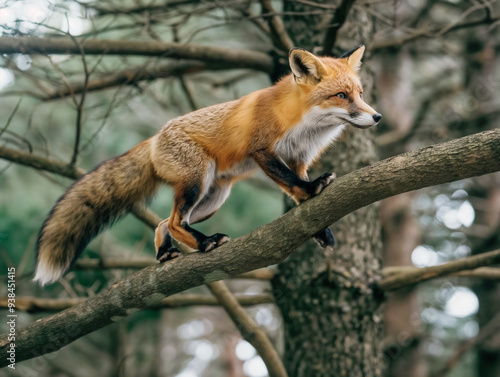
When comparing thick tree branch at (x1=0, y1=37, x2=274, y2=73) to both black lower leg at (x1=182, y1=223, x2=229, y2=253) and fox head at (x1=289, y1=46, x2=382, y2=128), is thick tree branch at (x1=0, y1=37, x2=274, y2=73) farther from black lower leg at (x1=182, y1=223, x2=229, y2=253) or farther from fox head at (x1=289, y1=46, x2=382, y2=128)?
black lower leg at (x1=182, y1=223, x2=229, y2=253)

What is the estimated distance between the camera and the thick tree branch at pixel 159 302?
17.4 feet

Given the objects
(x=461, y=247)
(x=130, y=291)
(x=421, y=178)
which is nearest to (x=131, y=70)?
(x=130, y=291)

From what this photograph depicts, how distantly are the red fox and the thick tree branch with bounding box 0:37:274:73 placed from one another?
1.07 m

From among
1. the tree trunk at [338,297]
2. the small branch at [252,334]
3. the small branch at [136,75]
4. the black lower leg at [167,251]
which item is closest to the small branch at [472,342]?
the tree trunk at [338,297]

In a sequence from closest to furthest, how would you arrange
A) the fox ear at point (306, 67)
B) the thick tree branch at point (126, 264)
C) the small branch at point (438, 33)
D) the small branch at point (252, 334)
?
the fox ear at point (306, 67) < the small branch at point (252, 334) < the thick tree branch at point (126, 264) < the small branch at point (438, 33)

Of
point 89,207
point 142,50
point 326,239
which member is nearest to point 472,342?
point 326,239

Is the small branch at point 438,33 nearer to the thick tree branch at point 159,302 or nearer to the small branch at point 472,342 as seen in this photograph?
the thick tree branch at point 159,302

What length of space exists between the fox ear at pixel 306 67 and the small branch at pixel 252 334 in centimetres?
215

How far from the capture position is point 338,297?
5.54 m

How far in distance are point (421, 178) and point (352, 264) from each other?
261 cm

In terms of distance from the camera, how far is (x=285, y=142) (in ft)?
15.1

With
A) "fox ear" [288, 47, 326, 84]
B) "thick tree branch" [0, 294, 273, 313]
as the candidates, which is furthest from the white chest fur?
"thick tree branch" [0, 294, 273, 313]

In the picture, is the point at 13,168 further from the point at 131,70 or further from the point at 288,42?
the point at 288,42

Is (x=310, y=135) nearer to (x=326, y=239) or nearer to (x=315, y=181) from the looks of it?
(x=315, y=181)
